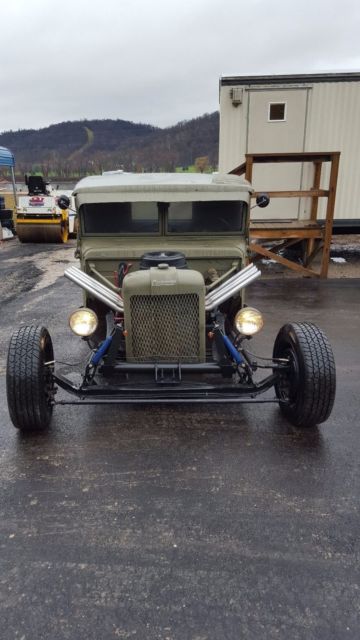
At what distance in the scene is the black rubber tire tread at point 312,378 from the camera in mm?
3301

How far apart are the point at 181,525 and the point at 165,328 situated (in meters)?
1.42

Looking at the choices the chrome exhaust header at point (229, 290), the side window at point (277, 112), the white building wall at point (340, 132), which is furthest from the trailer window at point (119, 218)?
the white building wall at point (340, 132)

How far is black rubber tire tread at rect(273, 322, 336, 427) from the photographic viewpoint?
3.30 meters

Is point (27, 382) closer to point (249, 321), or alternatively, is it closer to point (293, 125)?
point (249, 321)

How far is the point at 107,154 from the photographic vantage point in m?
79.0

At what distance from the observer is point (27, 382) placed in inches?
130

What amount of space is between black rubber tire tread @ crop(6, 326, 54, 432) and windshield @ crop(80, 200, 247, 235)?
4.68 feet

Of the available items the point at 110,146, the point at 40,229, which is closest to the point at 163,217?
the point at 40,229

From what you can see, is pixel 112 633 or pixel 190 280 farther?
pixel 190 280

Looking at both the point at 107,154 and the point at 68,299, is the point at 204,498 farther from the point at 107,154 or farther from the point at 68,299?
the point at 107,154

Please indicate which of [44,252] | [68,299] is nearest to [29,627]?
[68,299]

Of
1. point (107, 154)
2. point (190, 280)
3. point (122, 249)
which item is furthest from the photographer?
point (107, 154)

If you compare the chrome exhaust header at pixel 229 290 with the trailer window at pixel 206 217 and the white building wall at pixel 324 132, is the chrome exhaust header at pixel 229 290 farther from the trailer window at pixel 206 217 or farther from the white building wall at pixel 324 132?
the white building wall at pixel 324 132

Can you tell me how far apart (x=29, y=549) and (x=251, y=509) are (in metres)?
1.22
